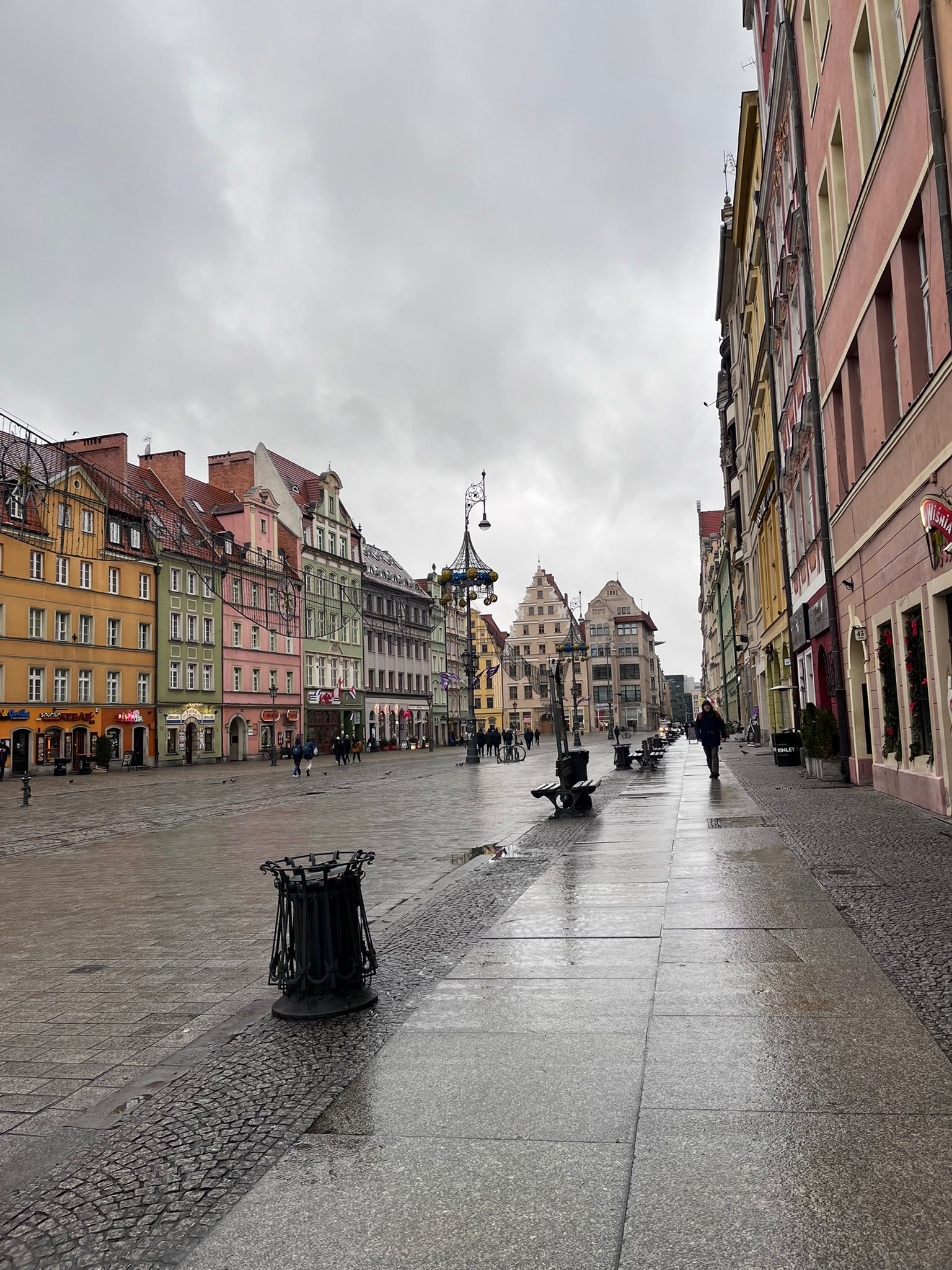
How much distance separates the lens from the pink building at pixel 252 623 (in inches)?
2356

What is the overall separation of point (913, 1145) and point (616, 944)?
3306 millimetres

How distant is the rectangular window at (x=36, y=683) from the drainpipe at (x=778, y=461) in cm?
3232

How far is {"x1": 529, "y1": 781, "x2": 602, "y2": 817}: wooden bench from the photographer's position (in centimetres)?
1572

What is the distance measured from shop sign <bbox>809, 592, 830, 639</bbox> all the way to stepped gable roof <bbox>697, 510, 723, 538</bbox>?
271ft

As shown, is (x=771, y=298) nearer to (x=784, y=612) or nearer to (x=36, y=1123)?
(x=784, y=612)

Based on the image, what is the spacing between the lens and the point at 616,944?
21.6 ft

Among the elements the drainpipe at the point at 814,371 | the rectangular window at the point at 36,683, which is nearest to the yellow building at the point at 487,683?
the rectangular window at the point at 36,683

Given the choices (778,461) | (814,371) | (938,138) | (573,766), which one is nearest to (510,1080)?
(938,138)

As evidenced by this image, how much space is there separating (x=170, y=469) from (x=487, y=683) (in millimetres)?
58907

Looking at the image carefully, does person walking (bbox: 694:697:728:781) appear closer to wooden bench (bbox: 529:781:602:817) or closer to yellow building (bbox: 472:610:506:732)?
wooden bench (bbox: 529:781:602:817)

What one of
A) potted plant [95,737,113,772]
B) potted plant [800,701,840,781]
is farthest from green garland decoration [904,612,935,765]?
potted plant [95,737,113,772]

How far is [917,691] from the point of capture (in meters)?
13.7

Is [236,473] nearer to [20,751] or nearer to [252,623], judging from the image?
[252,623]

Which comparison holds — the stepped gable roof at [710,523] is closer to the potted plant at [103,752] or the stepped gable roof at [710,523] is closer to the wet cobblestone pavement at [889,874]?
the potted plant at [103,752]
